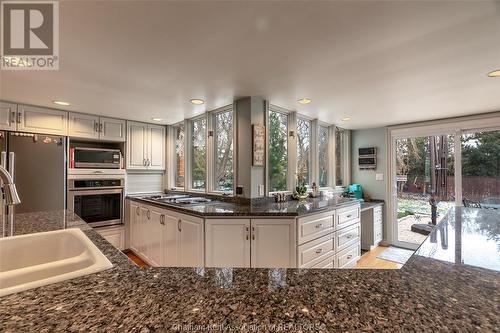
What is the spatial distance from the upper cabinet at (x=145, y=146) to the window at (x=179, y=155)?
23cm

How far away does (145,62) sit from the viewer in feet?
6.02

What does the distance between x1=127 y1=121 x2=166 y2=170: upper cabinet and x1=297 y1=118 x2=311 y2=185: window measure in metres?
2.37

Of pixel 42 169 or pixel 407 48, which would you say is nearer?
pixel 407 48

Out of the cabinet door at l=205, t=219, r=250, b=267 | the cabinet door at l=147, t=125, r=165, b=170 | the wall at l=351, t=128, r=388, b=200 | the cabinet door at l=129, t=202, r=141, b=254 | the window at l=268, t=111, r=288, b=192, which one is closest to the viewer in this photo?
the cabinet door at l=205, t=219, r=250, b=267

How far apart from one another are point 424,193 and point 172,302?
4627mm

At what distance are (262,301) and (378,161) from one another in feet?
15.0

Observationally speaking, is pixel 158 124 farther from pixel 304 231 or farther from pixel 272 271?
pixel 272 271

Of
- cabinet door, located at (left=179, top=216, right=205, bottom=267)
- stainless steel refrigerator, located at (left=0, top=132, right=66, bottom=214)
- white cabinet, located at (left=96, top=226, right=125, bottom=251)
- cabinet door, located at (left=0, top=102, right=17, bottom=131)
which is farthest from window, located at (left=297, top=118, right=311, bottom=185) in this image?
cabinet door, located at (left=0, top=102, right=17, bottom=131)

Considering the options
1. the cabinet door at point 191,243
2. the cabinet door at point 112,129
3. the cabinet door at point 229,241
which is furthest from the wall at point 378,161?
the cabinet door at point 112,129

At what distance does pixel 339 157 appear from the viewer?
4.69 m

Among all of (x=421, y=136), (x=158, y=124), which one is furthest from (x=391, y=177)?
(x=158, y=124)

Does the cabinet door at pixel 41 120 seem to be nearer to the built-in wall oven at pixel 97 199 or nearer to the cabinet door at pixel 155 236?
the built-in wall oven at pixel 97 199

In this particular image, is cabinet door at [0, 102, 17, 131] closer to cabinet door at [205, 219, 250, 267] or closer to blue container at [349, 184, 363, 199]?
cabinet door at [205, 219, 250, 267]

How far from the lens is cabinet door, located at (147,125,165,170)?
13.2ft
